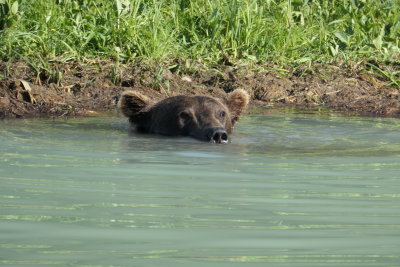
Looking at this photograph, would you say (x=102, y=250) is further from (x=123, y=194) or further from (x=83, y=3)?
(x=83, y=3)

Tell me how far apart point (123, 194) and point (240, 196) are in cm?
54

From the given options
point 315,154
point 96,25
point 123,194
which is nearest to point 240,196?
point 123,194

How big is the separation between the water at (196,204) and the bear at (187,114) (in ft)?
3.10

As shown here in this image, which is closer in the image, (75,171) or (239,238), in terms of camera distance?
(239,238)

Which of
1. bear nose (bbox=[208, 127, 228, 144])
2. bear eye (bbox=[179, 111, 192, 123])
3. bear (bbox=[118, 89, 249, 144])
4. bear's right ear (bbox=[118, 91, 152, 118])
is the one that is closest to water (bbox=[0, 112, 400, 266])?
bear nose (bbox=[208, 127, 228, 144])

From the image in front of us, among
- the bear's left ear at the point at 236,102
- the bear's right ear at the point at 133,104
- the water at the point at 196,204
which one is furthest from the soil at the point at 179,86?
the water at the point at 196,204

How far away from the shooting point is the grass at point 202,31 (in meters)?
10.6

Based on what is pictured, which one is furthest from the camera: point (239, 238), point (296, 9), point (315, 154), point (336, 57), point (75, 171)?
point (296, 9)

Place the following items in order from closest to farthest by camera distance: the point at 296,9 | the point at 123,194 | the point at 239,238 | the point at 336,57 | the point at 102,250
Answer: the point at 102,250 < the point at 239,238 < the point at 123,194 < the point at 336,57 < the point at 296,9

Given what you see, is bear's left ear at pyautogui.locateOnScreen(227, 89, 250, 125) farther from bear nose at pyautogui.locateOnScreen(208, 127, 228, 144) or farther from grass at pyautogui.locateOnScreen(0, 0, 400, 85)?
grass at pyautogui.locateOnScreen(0, 0, 400, 85)

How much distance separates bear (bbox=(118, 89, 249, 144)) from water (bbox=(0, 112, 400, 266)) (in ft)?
3.10

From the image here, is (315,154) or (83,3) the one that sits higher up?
(83,3)

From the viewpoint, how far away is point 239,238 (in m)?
3.17

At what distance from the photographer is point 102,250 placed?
2.93m
